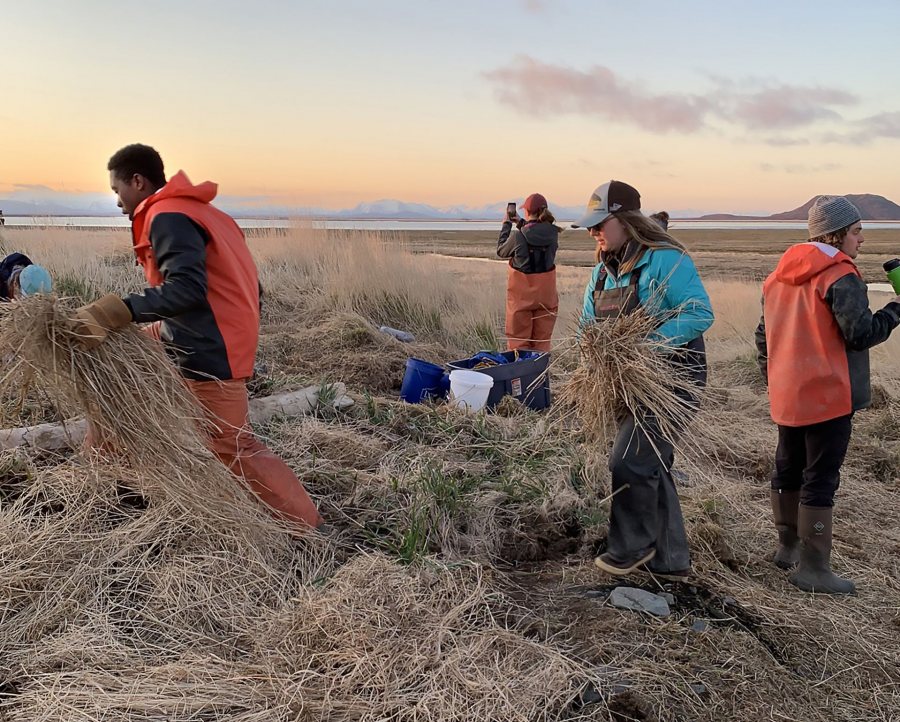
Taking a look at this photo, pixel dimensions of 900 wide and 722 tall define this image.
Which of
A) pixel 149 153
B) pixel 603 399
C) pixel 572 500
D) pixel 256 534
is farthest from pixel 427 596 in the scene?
pixel 149 153

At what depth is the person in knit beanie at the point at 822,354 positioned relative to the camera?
323cm

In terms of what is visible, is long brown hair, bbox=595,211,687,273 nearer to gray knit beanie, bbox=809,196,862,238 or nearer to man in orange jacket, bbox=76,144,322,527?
gray knit beanie, bbox=809,196,862,238

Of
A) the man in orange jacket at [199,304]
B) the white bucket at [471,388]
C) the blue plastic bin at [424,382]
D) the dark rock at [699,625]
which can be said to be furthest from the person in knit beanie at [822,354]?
the blue plastic bin at [424,382]

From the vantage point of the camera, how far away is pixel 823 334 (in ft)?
10.8

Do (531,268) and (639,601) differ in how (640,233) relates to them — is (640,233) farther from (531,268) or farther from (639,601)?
(531,268)

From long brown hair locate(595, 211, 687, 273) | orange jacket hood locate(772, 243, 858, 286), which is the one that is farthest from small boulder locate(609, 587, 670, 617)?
orange jacket hood locate(772, 243, 858, 286)

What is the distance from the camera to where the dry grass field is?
2.36 meters

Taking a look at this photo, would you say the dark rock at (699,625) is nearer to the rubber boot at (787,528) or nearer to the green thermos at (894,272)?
the rubber boot at (787,528)

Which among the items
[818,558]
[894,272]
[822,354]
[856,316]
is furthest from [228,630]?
[894,272]

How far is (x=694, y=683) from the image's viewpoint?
8.27 feet

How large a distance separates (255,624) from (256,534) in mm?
515

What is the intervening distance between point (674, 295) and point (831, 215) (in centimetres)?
92

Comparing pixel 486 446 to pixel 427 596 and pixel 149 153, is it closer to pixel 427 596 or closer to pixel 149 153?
pixel 427 596

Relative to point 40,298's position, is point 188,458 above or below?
below
